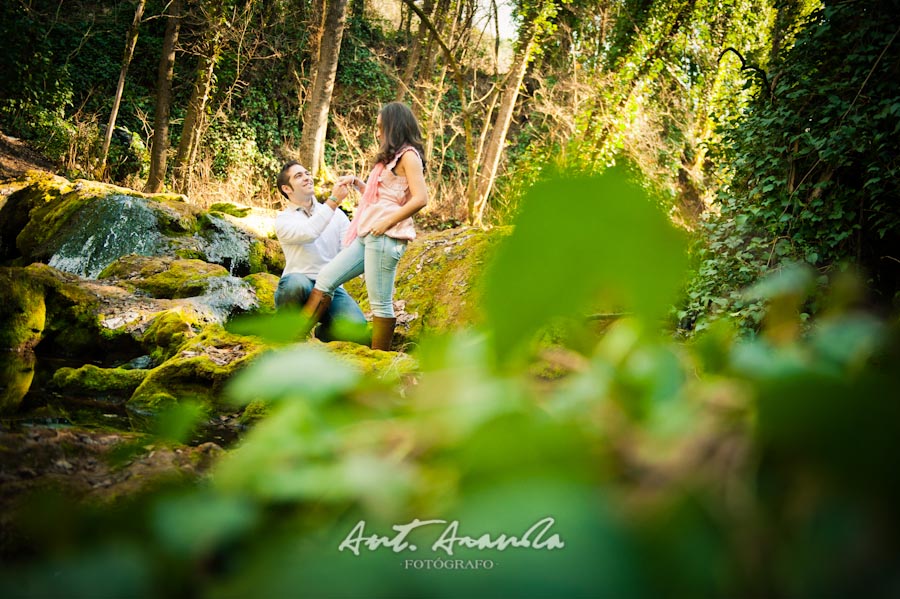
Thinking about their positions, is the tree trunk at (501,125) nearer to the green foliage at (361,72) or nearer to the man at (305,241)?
the green foliage at (361,72)

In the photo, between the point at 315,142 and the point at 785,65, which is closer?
the point at 785,65

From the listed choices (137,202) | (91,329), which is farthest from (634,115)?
(91,329)

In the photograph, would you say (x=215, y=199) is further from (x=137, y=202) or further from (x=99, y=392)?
(x=99, y=392)

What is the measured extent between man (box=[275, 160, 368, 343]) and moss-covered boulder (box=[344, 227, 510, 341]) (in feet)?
3.06

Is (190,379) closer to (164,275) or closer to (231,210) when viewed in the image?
(164,275)

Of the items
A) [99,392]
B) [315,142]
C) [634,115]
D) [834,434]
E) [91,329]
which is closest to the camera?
[834,434]

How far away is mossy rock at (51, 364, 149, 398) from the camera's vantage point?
13.5ft

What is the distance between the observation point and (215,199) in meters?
13.5

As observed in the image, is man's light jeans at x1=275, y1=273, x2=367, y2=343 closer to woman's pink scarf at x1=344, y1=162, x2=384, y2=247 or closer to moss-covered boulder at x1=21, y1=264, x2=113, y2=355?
woman's pink scarf at x1=344, y1=162, x2=384, y2=247

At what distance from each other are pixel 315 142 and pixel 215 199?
3220 mm

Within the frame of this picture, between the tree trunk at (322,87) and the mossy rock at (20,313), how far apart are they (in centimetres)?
660

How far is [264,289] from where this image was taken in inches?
257

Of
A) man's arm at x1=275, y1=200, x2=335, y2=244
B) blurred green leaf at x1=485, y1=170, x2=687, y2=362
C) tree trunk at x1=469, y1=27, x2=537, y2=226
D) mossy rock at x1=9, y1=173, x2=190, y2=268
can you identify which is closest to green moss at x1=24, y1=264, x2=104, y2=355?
man's arm at x1=275, y1=200, x2=335, y2=244
